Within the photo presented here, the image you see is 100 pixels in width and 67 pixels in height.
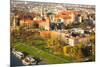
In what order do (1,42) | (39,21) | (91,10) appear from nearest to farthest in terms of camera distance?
(1,42) < (39,21) < (91,10)

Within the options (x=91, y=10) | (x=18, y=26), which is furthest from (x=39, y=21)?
(x=91, y=10)

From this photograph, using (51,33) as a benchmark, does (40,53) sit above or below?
below

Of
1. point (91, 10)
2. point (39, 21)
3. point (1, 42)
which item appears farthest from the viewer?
point (91, 10)

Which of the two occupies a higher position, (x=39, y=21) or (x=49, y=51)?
(x=39, y=21)
